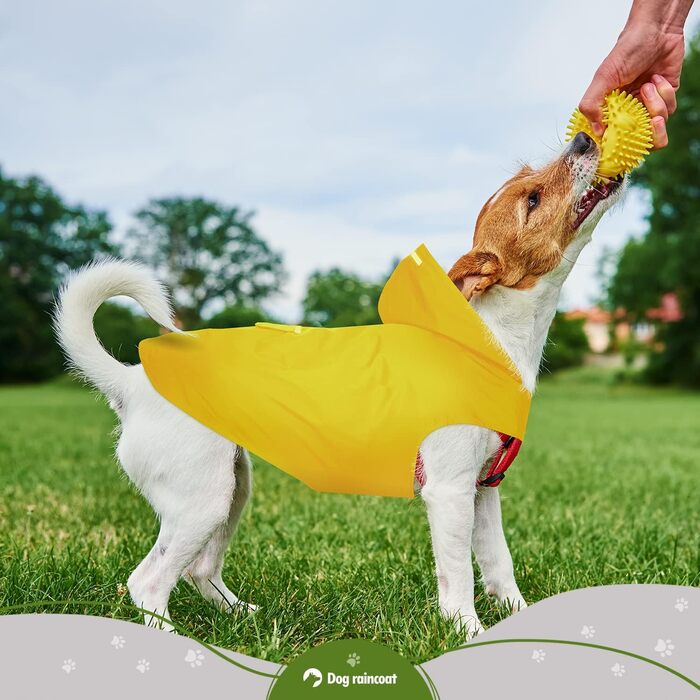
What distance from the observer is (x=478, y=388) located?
2.34 metres

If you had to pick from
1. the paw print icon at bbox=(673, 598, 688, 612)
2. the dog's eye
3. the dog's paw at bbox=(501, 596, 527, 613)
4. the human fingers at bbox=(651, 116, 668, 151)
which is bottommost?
the dog's paw at bbox=(501, 596, 527, 613)

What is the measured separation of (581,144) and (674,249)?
80.8 ft

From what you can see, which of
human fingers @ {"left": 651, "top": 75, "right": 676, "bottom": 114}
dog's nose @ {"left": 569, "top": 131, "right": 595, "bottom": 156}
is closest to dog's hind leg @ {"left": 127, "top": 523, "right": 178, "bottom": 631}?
dog's nose @ {"left": 569, "top": 131, "right": 595, "bottom": 156}

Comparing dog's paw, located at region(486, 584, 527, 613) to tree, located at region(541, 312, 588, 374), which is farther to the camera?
tree, located at region(541, 312, 588, 374)

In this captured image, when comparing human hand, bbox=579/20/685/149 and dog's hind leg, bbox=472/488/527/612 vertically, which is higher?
human hand, bbox=579/20/685/149

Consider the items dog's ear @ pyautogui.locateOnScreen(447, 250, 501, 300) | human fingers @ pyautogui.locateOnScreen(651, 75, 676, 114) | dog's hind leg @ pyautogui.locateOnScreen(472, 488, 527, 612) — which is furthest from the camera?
human fingers @ pyautogui.locateOnScreen(651, 75, 676, 114)

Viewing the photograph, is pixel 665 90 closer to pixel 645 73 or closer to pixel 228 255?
pixel 645 73

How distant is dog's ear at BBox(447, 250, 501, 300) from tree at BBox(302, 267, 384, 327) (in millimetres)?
2985

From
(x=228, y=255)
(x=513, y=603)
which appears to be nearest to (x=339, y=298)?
(x=513, y=603)

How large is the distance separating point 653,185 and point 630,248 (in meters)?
2.29

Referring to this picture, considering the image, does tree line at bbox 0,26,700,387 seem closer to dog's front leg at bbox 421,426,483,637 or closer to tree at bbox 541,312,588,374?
tree at bbox 541,312,588,374

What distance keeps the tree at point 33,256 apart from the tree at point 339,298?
2072 centimetres

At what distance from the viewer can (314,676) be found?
1.80 m

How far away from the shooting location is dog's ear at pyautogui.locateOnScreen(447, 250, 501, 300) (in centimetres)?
238
